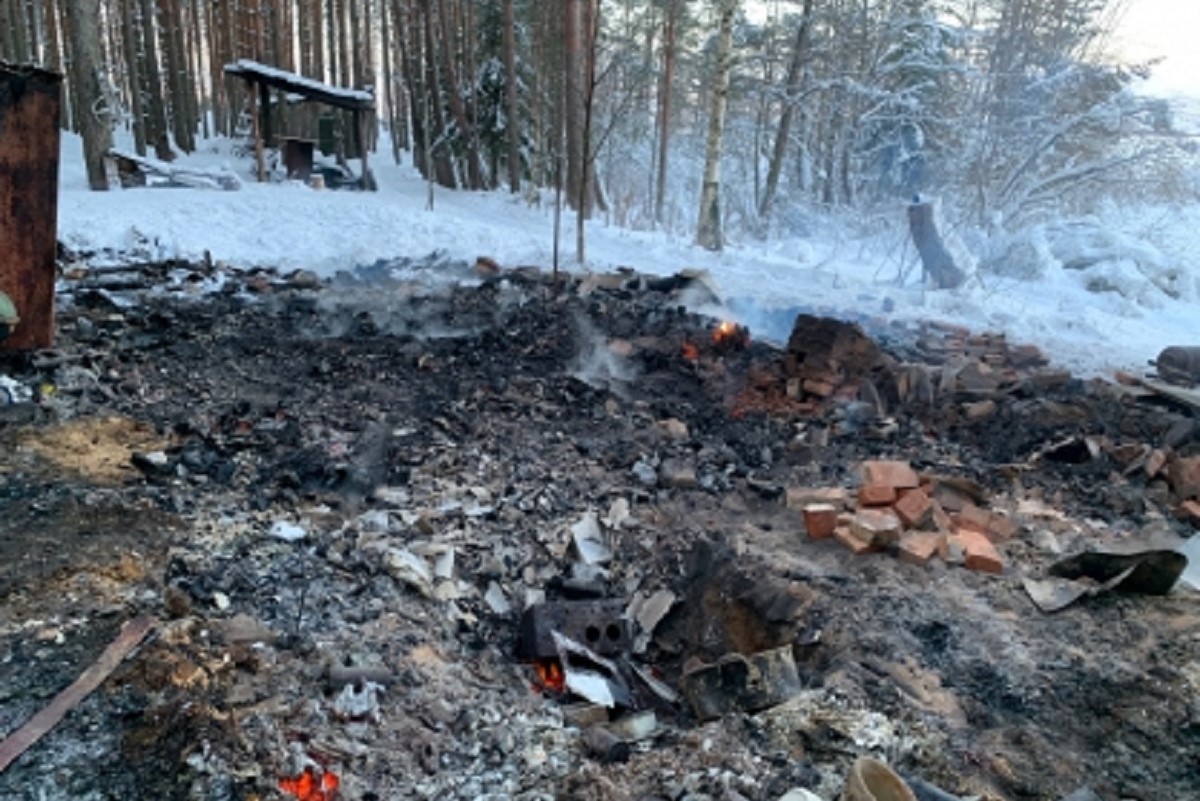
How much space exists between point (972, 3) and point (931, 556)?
21336 mm

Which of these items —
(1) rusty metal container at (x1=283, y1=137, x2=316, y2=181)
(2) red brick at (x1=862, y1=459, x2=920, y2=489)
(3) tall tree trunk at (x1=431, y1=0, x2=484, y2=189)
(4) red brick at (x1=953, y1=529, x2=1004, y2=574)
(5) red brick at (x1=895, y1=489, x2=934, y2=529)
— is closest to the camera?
(4) red brick at (x1=953, y1=529, x2=1004, y2=574)

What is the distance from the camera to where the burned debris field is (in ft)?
8.33

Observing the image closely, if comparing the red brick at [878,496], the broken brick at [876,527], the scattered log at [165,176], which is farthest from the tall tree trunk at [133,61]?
the broken brick at [876,527]

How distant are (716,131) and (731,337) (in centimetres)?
766

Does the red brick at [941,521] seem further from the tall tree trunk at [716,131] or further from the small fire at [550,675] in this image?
the tall tree trunk at [716,131]

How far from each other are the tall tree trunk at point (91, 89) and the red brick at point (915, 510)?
13873 mm

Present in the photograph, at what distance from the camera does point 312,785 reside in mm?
2320

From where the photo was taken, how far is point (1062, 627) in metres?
3.39

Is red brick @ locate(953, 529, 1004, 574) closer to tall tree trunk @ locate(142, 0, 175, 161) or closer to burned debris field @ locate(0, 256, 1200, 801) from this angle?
burned debris field @ locate(0, 256, 1200, 801)

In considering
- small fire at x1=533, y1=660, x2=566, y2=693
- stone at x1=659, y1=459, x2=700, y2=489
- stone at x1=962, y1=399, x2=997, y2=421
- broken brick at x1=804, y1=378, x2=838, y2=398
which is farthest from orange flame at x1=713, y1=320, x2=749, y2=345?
small fire at x1=533, y1=660, x2=566, y2=693

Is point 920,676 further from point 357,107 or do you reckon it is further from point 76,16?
point 357,107

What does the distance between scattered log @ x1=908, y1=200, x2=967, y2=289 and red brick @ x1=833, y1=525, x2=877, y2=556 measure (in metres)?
8.34

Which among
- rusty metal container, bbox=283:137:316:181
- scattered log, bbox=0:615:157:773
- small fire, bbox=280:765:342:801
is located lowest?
small fire, bbox=280:765:342:801

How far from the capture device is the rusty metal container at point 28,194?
552 cm
